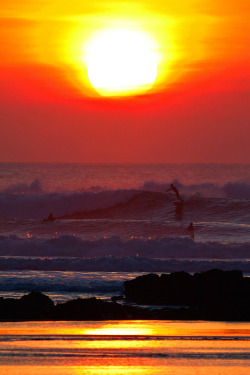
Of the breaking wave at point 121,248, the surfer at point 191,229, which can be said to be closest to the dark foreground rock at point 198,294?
the breaking wave at point 121,248

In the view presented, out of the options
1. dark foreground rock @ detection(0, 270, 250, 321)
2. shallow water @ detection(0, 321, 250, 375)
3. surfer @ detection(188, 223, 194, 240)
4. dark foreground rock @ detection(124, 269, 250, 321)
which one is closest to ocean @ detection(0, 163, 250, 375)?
shallow water @ detection(0, 321, 250, 375)

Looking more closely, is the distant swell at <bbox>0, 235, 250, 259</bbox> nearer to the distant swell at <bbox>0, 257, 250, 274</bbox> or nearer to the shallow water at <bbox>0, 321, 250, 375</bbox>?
the distant swell at <bbox>0, 257, 250, 274</bbox>

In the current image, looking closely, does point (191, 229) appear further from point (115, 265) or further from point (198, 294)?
point (198, 294)

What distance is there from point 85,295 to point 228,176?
94280mm

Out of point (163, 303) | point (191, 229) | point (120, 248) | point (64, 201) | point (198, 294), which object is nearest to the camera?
point (198, 294)

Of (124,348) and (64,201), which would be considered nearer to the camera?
(124,348)

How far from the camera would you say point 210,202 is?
48.2 meters

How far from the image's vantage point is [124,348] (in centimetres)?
956

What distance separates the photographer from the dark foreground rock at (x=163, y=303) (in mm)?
12812

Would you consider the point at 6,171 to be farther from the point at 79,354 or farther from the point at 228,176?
the point at 79,354

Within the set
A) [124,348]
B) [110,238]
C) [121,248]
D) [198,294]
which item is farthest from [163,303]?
[110,238]

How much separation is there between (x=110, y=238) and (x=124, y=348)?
23511 millimetres

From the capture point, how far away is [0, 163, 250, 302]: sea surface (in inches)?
763

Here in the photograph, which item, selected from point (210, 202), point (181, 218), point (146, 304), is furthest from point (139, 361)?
point (210, 202)
